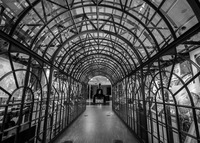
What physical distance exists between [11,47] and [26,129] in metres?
2.47

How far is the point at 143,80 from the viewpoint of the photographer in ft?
15.0

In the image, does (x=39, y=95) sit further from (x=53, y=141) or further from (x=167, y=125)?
(x=167, y=125)

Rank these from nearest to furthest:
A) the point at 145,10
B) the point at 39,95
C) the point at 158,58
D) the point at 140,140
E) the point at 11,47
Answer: the point at 11,47 → the point at 158,58 → the point at 145,10 → the point at 39,95 → the point at 140,140

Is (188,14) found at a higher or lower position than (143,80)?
higher

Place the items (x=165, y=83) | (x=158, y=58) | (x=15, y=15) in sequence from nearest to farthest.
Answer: (x=15, y=15)
(x=165, y=83)
(x=158, y=58)

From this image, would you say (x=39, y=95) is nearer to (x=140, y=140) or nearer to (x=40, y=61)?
(x=40, y=61)

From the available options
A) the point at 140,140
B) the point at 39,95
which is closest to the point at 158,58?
the point at 140,140

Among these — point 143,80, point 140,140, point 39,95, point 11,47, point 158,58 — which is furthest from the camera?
point 140,140

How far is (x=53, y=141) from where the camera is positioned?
4941 mm

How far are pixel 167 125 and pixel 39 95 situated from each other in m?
4.62

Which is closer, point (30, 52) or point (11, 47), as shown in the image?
point (11, 47)

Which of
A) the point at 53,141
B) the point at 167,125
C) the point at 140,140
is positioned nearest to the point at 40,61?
the point at 53,141

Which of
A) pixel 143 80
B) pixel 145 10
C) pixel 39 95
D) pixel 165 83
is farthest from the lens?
pixel 143 80

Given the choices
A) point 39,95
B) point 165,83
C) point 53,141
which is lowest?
point 53,141
